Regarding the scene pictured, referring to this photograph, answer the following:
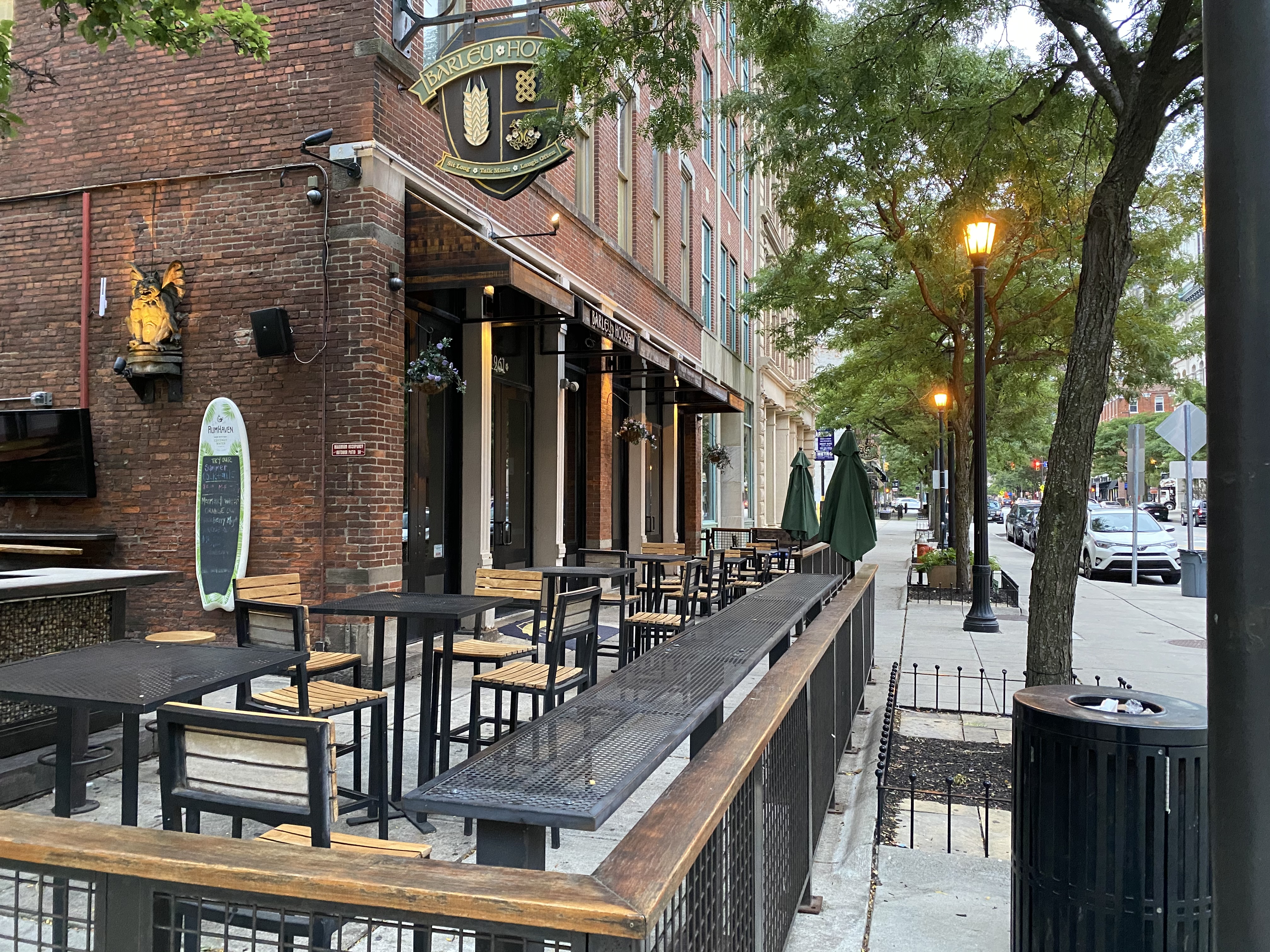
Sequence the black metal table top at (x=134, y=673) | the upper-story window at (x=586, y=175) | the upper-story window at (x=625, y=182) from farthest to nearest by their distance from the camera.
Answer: the upper-story window at (x=625, y=182), the upper-story window at (x=586, y=175), the black metal table top at (x=134, y=673)

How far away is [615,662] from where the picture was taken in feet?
34.4

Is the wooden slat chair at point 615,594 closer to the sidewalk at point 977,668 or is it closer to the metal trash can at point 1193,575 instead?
the sidewalk at point 977,668

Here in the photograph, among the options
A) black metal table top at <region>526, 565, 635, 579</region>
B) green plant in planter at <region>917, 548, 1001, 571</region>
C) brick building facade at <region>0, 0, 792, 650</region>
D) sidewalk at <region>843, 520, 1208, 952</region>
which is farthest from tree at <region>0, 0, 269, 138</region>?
green plant in planter at <region>917, 548, 1001, 571</region>

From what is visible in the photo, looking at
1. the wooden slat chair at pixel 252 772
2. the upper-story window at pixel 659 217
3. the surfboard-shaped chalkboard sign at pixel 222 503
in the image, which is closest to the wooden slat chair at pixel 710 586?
the surfboard-shaped chalkboard sign at pixel 222 503

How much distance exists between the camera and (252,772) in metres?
2.62

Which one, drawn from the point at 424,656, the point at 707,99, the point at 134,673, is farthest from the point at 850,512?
the point at 707,99

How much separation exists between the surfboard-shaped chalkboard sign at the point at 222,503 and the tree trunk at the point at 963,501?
13.1 meters

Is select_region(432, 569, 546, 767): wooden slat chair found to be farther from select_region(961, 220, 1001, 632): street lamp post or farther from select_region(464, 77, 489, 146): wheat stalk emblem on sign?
select_region(961, 220, 1001, 632): street lamp post

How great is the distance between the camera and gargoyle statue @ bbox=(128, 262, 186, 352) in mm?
9258

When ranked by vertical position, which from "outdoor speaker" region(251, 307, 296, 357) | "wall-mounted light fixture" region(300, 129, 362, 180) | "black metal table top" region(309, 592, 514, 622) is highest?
"wall-mounted light fixture" region(300, 129, 362, 180)

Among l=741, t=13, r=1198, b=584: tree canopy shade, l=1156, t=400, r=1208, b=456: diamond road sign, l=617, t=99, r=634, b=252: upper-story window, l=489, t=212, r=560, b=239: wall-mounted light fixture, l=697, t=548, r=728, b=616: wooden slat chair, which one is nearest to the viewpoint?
l=741, t=13, r=1198, b=584: tree canopy shade

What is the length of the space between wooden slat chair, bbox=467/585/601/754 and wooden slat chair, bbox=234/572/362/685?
2.47ft

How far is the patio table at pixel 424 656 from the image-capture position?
5.01 m

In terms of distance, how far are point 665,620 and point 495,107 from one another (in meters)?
4.99
